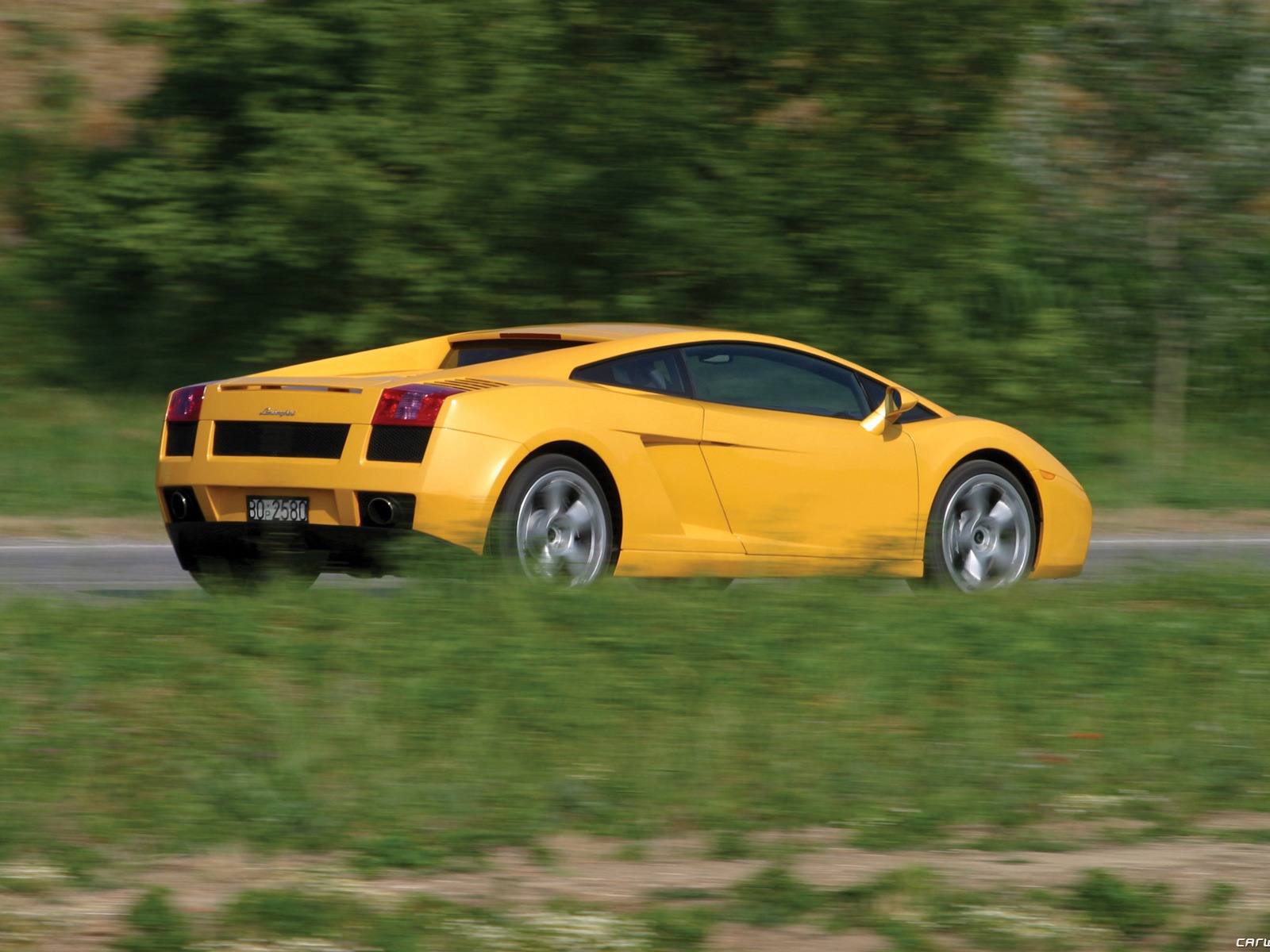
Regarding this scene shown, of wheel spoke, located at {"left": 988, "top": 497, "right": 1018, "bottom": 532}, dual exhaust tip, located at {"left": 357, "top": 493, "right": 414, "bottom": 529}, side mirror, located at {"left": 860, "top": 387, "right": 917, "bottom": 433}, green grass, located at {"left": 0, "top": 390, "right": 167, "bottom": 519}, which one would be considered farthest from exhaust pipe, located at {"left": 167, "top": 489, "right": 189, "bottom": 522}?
green grass, located at {"left": 0, "top": 390, "right": 167, "bottom": 519}

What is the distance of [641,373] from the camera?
8164mm

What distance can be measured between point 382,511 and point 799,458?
2.14 meters

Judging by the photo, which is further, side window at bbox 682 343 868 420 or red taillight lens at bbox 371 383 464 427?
side window at bbox 682 343 868 420

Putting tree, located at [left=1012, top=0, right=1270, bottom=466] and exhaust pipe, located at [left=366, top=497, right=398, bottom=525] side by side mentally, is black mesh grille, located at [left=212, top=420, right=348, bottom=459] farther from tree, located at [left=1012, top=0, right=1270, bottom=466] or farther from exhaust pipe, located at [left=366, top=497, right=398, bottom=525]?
tree, located at [left=1012, top=0, right=1270, bottom=466]

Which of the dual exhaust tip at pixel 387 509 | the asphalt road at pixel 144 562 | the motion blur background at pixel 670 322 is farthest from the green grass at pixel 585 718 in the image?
the asphalt road at pixel 144 562

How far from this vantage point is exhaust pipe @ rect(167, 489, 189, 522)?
7789 millimetres

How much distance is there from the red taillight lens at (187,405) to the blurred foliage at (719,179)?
954 centimetres

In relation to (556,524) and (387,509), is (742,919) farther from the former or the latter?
(556,524)

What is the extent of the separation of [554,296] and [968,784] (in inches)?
515

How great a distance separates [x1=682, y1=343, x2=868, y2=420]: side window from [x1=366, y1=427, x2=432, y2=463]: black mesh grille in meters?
1.56

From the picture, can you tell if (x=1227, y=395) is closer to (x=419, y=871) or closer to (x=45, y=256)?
(x=45, y=256)

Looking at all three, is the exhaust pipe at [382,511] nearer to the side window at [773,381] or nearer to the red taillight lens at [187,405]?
the red taillight lens at [187,405]

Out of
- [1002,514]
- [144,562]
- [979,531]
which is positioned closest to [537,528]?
[979,531]

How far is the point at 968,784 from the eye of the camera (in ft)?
18.1
